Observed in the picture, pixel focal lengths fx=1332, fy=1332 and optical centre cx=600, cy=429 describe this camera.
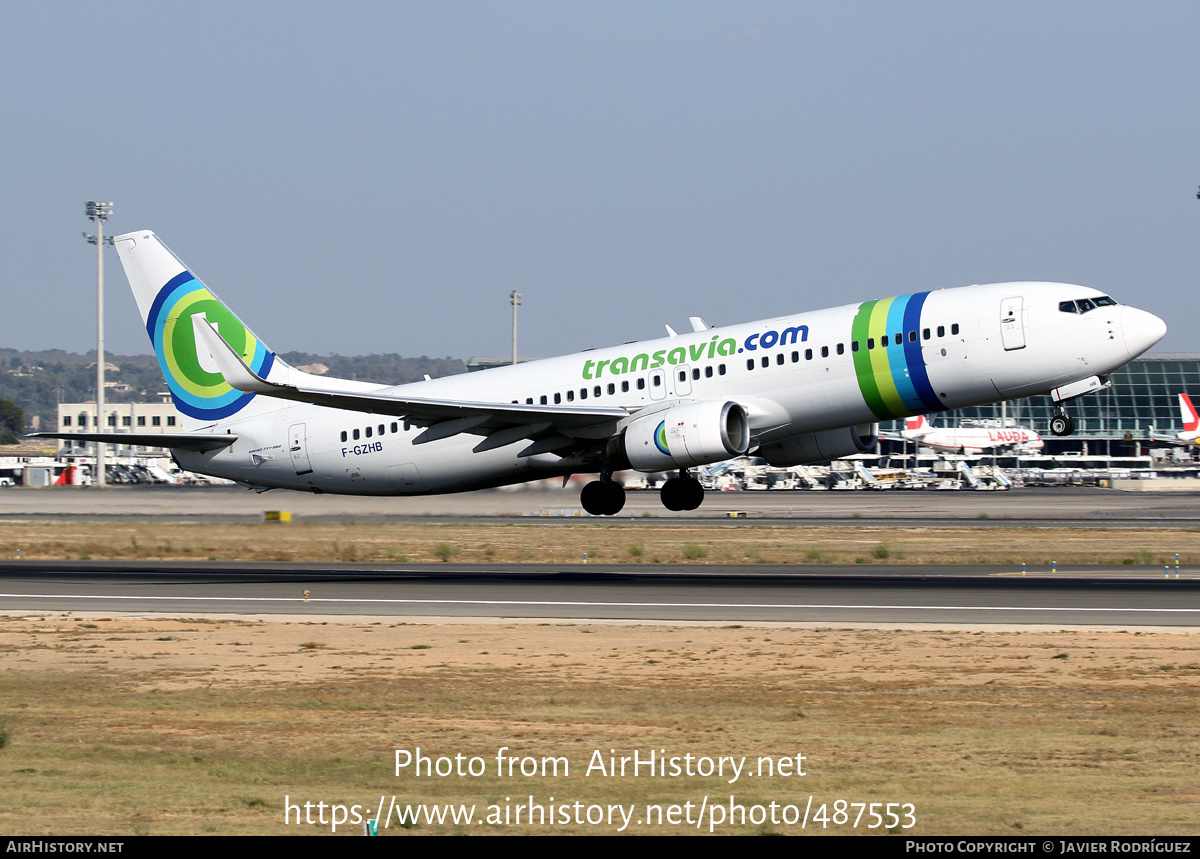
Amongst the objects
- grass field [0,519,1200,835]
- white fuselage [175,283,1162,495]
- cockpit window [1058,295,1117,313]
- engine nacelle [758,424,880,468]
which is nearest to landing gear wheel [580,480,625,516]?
white fuselage [175,283,1162,495]

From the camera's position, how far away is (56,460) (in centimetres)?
12400

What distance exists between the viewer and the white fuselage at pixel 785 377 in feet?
95.8

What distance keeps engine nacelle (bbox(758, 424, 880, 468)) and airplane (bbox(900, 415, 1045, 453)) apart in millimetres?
83553

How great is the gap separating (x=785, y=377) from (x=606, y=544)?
16538 millimetres

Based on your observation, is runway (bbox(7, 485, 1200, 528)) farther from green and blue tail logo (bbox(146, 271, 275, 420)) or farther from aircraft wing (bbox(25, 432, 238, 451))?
green and blue tail logo (bbox(146, 271, 275, 420))

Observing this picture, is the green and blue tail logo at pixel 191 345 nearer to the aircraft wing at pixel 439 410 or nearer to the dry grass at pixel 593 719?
the aircraft wing at pixel 439 410

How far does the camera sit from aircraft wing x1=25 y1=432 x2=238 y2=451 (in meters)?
33.1

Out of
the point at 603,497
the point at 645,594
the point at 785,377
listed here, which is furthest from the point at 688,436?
the point at 603,497

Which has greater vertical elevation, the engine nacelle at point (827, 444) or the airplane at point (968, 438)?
the airplane at point (968, 438)

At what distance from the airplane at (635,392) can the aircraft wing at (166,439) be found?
0.08 metres

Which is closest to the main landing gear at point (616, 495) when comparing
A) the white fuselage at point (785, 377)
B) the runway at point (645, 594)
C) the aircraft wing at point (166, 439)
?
the white fuselage at point (785, 377)

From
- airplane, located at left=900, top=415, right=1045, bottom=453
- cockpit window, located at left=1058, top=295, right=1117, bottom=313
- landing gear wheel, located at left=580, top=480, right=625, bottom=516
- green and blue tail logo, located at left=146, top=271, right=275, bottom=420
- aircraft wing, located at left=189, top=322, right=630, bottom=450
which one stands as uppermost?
airplane, located at left=900, top=415, right=1045, bottom=453

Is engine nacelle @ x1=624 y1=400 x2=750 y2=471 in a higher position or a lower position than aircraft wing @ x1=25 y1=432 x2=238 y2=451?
lower

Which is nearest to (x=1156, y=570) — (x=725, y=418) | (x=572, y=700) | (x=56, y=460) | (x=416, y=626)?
(x=725, y=418)
